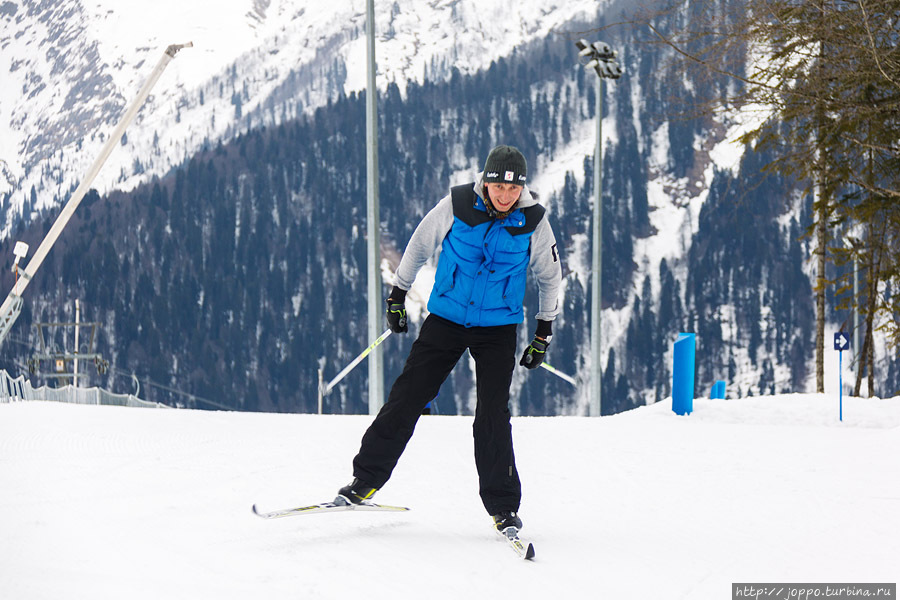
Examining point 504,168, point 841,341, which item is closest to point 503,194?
point 504,168

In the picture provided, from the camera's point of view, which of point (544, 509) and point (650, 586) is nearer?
point (650, 586)

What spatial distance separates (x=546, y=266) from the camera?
392cm

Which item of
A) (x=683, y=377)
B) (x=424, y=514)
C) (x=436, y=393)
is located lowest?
(x=424, y=514)

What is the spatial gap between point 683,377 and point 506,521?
5574mm

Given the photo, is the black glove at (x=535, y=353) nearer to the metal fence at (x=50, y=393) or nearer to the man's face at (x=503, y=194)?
the man's face at (x=503, y=194)

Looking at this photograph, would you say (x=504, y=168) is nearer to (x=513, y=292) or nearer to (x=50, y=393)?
(x=513, y=292)

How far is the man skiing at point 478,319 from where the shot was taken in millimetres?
3727

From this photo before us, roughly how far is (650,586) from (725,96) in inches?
171

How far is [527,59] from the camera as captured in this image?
187375mm

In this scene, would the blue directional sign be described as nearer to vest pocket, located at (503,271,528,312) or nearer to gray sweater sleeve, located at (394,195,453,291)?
vest pocket, located at (503,271,528,312)

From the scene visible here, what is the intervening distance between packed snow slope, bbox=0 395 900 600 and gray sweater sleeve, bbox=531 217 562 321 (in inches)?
39.6

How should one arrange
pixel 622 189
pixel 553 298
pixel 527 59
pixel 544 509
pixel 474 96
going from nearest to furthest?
1. pixel 553 298
2. pixel 544 509
3. pixel 622 189
4. pixel 474 96
5. pixel 527 59

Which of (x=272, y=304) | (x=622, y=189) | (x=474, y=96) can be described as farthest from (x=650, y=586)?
(x=474, y=96)

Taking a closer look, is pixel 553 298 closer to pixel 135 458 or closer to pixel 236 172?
pixel 135 458
